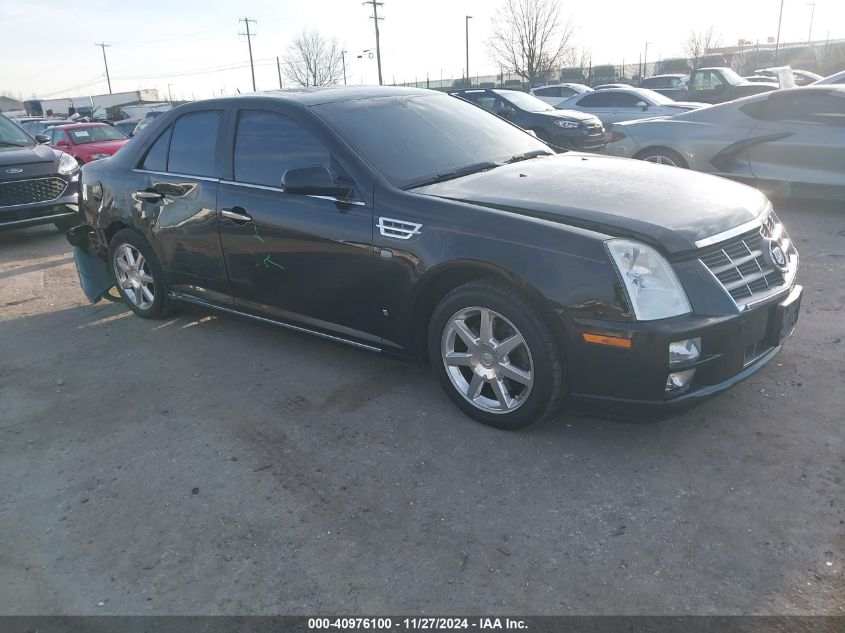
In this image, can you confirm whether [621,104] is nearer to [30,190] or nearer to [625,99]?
[625,99]

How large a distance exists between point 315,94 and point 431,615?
10.8 ft

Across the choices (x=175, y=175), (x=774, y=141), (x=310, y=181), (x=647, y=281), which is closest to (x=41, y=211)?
(x=175, y=175)

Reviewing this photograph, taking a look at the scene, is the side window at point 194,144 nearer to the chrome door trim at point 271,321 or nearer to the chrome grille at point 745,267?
the chrome door trim at point 271,321

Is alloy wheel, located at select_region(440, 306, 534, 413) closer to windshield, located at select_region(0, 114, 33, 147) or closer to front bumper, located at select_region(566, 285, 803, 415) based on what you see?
front bumper, located at select_region(566, 285, 803, 415)

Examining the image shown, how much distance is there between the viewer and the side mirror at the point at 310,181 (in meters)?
3.66

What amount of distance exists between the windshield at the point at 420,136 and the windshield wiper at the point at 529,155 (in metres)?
0.02

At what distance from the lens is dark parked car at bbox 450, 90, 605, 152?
1367 cm

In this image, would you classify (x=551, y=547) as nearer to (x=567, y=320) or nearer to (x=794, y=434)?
(x=567, y=320)

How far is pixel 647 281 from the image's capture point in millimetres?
2938

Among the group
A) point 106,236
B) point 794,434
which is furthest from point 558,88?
point 794,434

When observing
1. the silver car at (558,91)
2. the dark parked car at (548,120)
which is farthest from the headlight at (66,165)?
the silver car at (558,91)

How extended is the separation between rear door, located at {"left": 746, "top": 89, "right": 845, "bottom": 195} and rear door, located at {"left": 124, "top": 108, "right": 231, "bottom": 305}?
20.0 feet

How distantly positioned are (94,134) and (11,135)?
24.4 feet

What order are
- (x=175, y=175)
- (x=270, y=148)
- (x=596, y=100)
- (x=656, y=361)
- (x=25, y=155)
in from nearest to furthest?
(x=656, y=361) < (x=270, y=148) < (x=175, y=175) < (x=25, y=155) < (x=596, y=100)
